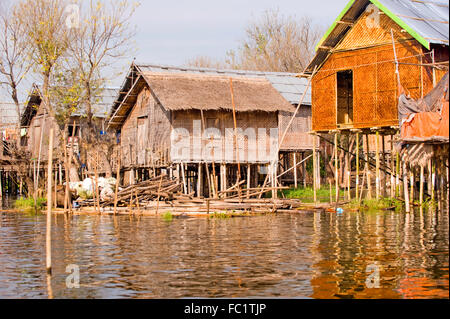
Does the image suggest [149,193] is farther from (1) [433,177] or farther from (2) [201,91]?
(1) [433,177]

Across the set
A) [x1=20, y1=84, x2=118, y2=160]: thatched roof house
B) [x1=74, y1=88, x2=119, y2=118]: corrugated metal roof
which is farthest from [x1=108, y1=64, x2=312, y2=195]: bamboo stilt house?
[x1=20, y1=84, x2=118, y2=160]: thatched roof house

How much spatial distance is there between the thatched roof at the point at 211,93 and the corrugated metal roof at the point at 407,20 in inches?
185

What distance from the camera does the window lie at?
25906 mm

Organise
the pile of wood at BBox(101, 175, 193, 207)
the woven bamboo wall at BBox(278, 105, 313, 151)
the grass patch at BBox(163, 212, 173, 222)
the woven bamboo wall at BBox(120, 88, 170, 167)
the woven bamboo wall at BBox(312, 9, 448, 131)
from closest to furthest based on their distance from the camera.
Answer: the woven bamboo wall at BBox(312, 9, 448, 131), the grass patch at BBox(163, 212, 173, 222), the pile of wood at BBox(101, 175, 193, 207), the woven bamboo wall at BBox(120, 88, 170, 167), the woven bamboo wall at BBox(278, 105, 313, 151)

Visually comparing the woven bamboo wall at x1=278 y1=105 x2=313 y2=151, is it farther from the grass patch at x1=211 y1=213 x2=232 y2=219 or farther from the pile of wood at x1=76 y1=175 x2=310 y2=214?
the grass patch at x1=211 y1=213 x2=232 y2=219

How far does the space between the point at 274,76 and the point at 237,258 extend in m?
20.5

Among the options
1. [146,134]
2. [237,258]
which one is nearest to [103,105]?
[146,134]

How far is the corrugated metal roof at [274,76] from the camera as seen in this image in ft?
100

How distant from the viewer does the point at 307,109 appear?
106 feet

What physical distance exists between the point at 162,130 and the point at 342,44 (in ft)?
30.3

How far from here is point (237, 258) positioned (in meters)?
13.8

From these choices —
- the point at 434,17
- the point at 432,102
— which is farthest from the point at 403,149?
the point at 434,17

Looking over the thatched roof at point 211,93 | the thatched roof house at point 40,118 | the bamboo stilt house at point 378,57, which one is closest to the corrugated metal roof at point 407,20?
the bamboo stilt house at point 378,57

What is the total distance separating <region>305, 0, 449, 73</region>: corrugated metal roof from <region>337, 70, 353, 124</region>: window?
167cm
